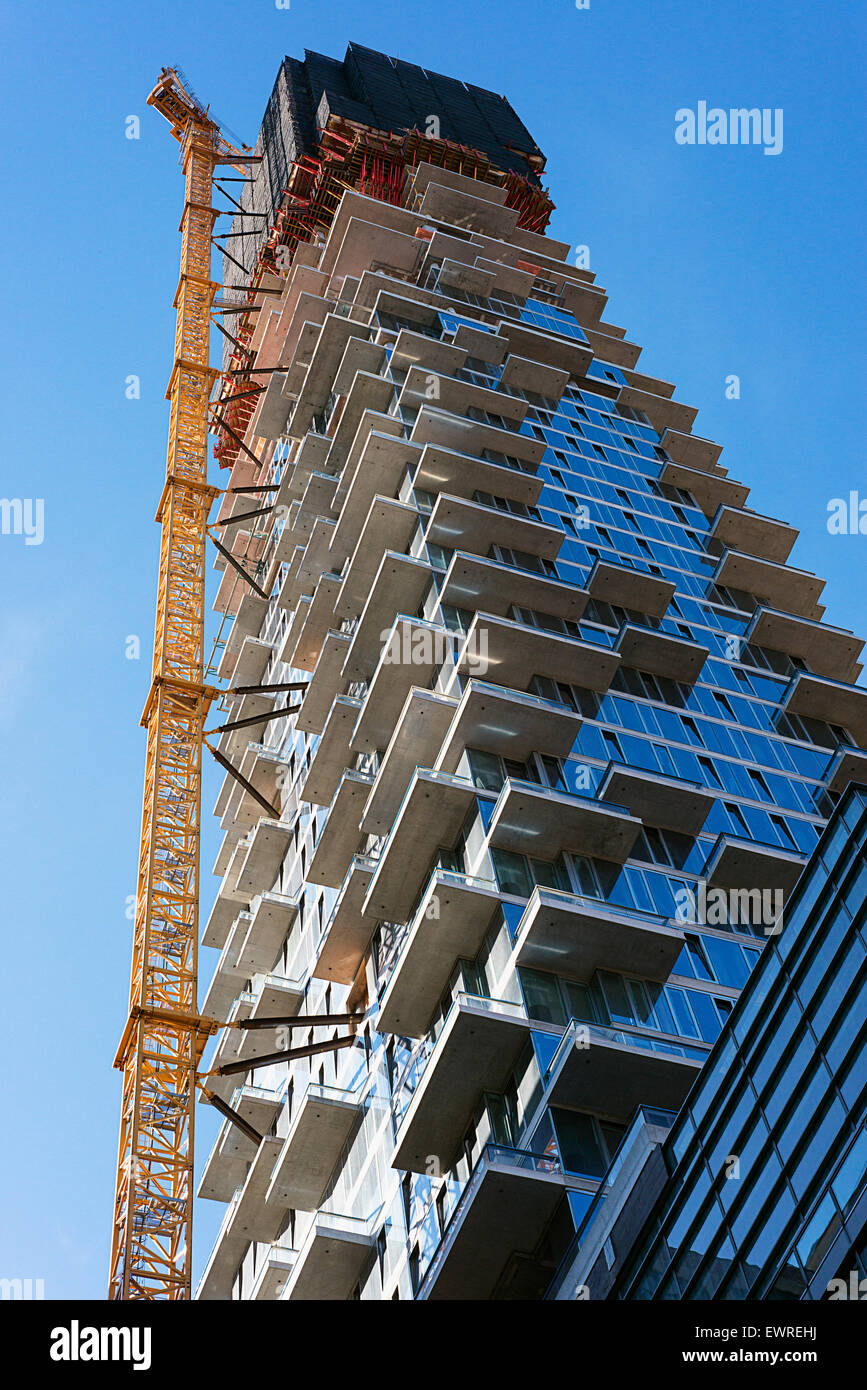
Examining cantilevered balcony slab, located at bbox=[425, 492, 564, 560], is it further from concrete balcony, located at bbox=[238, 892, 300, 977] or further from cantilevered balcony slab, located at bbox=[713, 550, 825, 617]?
concrete balcony, located at bbox=[238, 892, 300, 977]

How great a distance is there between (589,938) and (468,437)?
28.0 metres

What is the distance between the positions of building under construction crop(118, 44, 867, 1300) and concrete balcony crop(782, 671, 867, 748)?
143 mm

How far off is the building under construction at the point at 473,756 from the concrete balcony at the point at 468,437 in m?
0.16

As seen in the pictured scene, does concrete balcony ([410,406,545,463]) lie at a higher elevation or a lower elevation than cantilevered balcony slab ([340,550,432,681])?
higher

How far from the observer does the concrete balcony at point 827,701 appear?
5341cm

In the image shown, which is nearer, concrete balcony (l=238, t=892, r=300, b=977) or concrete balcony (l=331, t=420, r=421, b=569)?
concrete balcony (l=238, t=892, r=300, b=977)

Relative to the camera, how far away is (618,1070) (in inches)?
1245

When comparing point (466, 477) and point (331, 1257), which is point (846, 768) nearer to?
point (466, 477)

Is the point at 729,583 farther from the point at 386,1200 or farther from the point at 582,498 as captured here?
the point at 386,1200

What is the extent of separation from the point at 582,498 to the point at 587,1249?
124 feet

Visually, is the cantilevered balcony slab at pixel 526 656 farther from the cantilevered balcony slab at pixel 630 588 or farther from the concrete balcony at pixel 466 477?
the concrete balcony at pixel 466 477

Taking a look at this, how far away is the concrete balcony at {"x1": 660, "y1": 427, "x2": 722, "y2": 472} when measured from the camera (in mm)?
69250

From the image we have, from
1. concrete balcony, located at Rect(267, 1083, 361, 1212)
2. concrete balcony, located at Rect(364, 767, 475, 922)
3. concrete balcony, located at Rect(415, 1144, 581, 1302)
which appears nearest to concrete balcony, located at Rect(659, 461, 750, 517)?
concrete balcony, located at Rect(364, 767, 475, 922)

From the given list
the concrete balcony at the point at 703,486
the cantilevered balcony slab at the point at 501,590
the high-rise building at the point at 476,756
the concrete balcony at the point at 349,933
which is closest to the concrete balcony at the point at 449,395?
the high-rise building at the point at 476,756
